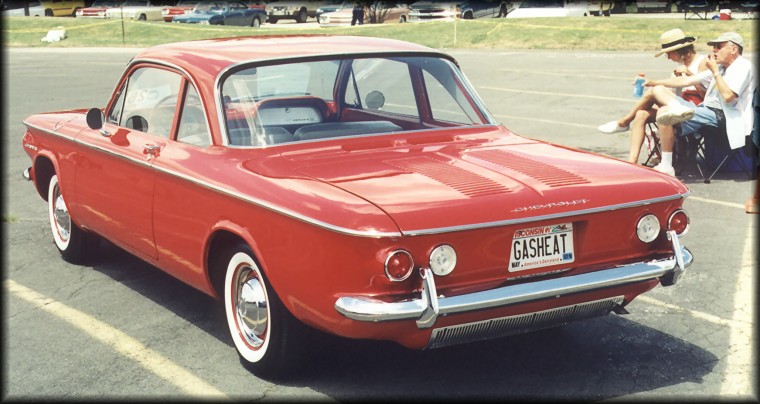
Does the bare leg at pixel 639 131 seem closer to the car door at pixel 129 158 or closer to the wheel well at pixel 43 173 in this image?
the car door at pixel 129 158

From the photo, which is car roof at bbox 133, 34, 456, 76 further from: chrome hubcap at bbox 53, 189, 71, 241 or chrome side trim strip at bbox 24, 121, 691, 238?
chrome hubcap at bbox 53, 189, 71, 241

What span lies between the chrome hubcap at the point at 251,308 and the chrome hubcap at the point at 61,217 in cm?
271

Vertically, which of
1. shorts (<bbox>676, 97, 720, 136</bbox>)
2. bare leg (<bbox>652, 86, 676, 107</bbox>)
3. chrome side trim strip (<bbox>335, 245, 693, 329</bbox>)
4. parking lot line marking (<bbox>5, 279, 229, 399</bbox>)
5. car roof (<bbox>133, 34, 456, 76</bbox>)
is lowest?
parking lot line marking (<bbox>5, 279, 229, 399</bbox>)

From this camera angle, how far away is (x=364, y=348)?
18.7 ft

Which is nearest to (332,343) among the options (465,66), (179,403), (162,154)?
(179,403)

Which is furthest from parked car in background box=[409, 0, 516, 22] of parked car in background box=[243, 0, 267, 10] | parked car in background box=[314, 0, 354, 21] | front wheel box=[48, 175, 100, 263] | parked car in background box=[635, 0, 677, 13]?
front wheel box=[48, 175, 100, 263]

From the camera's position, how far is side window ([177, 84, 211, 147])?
5.93 m

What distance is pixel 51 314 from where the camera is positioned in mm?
6574

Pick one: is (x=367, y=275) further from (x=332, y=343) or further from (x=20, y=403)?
(x=20, y=403)

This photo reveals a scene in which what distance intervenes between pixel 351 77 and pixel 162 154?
1.24m

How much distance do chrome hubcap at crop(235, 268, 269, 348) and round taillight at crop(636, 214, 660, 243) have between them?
1819 millimetres

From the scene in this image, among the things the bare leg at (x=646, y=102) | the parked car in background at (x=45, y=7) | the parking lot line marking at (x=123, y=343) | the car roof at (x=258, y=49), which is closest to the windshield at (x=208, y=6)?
the parked car in background at (x=45, y=7)

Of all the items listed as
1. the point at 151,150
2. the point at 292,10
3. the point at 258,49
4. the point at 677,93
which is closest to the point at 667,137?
the point at 677,93

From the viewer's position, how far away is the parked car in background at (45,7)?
5478 centimetres
